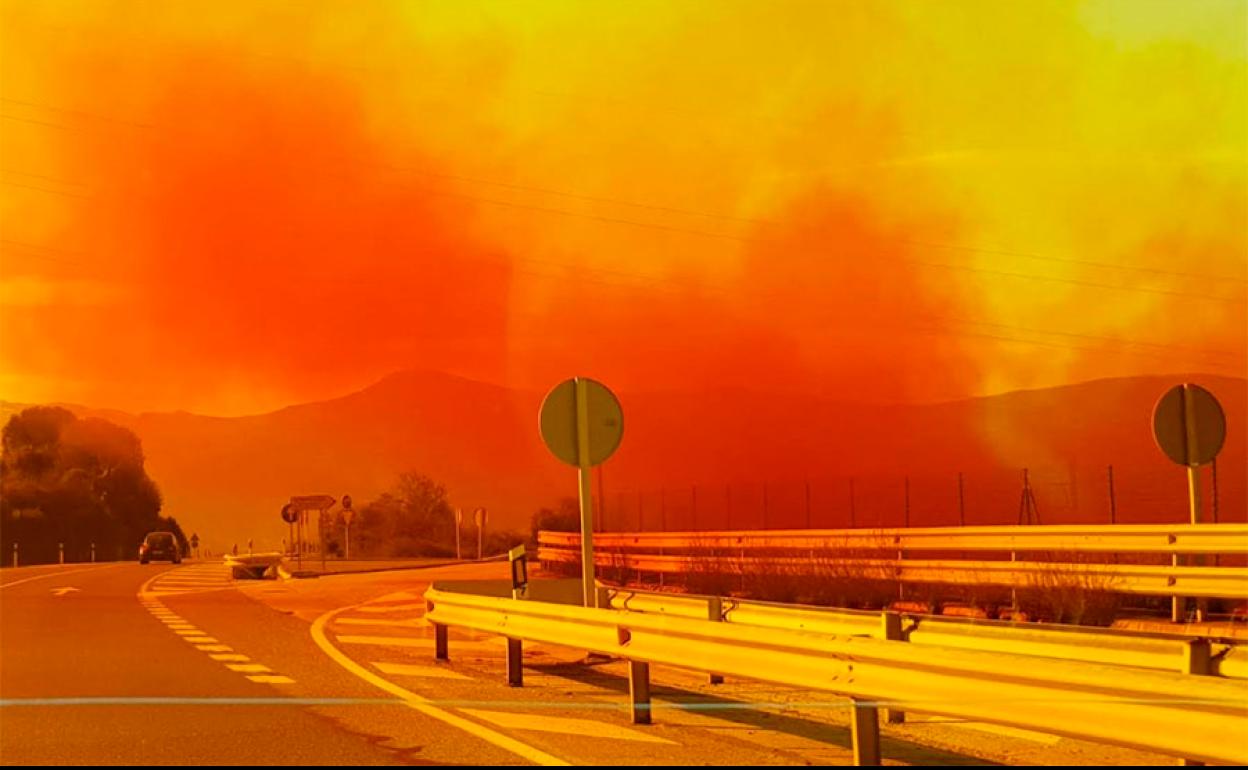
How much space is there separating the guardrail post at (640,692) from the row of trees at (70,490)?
55.3 meters

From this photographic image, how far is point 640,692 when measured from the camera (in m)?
11.4

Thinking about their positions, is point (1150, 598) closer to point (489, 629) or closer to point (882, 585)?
point (882, 585)

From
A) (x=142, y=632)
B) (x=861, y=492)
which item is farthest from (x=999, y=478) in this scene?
(x=142, y=632)

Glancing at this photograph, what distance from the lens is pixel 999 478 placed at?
51062mm

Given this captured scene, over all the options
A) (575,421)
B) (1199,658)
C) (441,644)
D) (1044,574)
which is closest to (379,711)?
(441,644)

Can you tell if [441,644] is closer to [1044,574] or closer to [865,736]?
[1044,574]

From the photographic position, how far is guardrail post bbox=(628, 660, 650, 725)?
11.3 m

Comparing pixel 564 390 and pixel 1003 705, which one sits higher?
pixel 564 390

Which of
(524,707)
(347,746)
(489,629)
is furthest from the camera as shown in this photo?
(489,629)

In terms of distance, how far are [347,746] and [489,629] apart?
153 inches

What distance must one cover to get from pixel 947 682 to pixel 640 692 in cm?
372

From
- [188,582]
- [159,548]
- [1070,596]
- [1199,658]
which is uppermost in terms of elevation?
[159,548]

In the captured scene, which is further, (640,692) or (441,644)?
(441,644)

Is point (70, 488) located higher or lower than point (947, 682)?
higher
